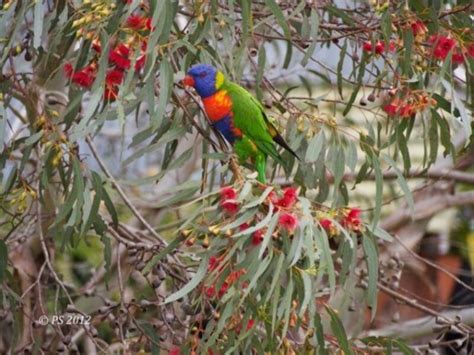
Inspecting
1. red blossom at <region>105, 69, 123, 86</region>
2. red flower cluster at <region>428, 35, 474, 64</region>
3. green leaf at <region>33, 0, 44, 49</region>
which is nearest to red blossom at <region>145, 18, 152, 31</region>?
red blossom at <region>105, 69, 123, 86</region>

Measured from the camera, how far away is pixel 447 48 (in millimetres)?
2523

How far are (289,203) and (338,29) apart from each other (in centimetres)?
74

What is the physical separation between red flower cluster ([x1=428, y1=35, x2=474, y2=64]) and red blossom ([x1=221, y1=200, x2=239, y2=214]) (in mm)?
737

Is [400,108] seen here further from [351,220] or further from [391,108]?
[351,220]

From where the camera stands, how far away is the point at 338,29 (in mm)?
2637

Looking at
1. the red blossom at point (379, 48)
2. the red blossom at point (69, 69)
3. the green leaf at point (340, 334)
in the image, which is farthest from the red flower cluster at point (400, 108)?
A: the red blossom at point (69, 69)

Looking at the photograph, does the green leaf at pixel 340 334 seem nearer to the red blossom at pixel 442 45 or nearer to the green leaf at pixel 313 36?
the green leaf at pixel 313 36

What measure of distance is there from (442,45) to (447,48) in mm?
17

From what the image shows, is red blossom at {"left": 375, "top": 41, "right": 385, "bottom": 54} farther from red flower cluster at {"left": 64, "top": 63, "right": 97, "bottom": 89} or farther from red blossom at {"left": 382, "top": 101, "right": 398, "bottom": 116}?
red flower cluster at {"left": 64, "top": 63, "right": 97, "bottom": 89}

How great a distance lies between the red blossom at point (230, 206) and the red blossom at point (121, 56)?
44 cm

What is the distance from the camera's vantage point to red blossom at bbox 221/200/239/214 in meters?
2.05

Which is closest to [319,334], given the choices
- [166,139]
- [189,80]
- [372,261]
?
[372,261]

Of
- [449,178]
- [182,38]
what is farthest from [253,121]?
[449,178]

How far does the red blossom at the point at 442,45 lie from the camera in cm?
251
